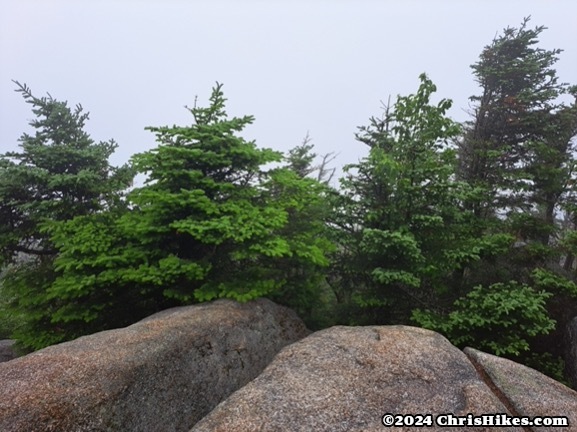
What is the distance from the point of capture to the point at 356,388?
5.34m

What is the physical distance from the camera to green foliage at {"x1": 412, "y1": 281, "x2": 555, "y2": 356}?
768 cm

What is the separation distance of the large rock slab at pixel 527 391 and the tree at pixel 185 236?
13.6 feet

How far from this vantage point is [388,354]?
6234mm

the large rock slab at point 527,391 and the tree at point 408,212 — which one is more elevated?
the tree at point 408,212

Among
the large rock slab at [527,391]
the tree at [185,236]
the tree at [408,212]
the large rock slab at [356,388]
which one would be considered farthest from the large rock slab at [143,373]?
the large rock slab at [527,391]

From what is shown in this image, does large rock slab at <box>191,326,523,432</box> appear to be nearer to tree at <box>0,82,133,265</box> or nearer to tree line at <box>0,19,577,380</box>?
tree line at <box>0,19,577,380</box>

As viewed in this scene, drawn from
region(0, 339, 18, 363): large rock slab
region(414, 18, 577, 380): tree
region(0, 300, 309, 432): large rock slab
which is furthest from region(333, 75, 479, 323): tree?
region(0, 339, 18, 363): large rock slab

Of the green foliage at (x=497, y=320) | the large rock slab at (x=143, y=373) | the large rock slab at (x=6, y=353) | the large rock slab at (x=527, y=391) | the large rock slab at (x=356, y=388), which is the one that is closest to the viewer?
the large rock slab at (x=356, y=388)

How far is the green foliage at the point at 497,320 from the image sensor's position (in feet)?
25.2

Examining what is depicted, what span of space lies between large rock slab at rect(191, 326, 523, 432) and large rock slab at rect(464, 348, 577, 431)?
0.35 m

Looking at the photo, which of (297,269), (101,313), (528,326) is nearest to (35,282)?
(101,313)

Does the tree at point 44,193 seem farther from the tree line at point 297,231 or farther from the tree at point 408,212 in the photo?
the tree at point 408,212

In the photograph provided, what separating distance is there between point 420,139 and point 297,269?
5697mm

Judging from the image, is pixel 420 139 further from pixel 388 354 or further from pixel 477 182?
pixel 388 354
